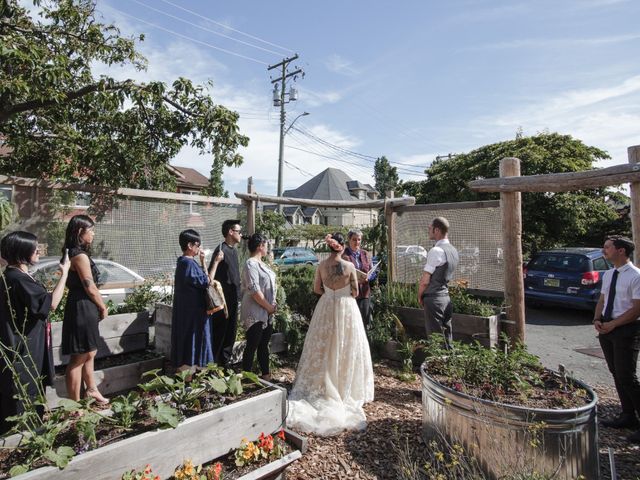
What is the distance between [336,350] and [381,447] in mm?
1052

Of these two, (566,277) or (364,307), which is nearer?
(364,307)

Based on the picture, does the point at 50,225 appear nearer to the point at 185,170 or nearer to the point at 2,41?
the point at 2,41

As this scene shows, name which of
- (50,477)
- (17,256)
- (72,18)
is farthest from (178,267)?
(72,18)

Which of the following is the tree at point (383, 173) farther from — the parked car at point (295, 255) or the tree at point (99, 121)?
the tree at point (99, 121)

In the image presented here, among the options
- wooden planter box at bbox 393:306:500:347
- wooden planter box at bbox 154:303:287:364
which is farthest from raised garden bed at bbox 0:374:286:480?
wooden planter box at bbox 393:306:500:347

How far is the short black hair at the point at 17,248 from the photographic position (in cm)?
283

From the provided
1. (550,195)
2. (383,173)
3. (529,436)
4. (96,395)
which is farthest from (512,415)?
(383,173)

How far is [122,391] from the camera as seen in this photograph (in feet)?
13.5

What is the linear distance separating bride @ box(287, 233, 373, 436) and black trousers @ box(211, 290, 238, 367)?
0.84m

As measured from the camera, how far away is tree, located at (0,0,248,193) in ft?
19.3

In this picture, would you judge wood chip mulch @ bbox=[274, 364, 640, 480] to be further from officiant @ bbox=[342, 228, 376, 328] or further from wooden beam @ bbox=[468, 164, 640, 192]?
wooden beam @ bbox=[468, 164, 640, 192]

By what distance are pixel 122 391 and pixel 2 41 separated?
172 inches

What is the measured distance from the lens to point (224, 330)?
13.9ft

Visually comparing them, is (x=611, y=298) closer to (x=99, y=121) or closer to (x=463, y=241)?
(x=463, y=241)
